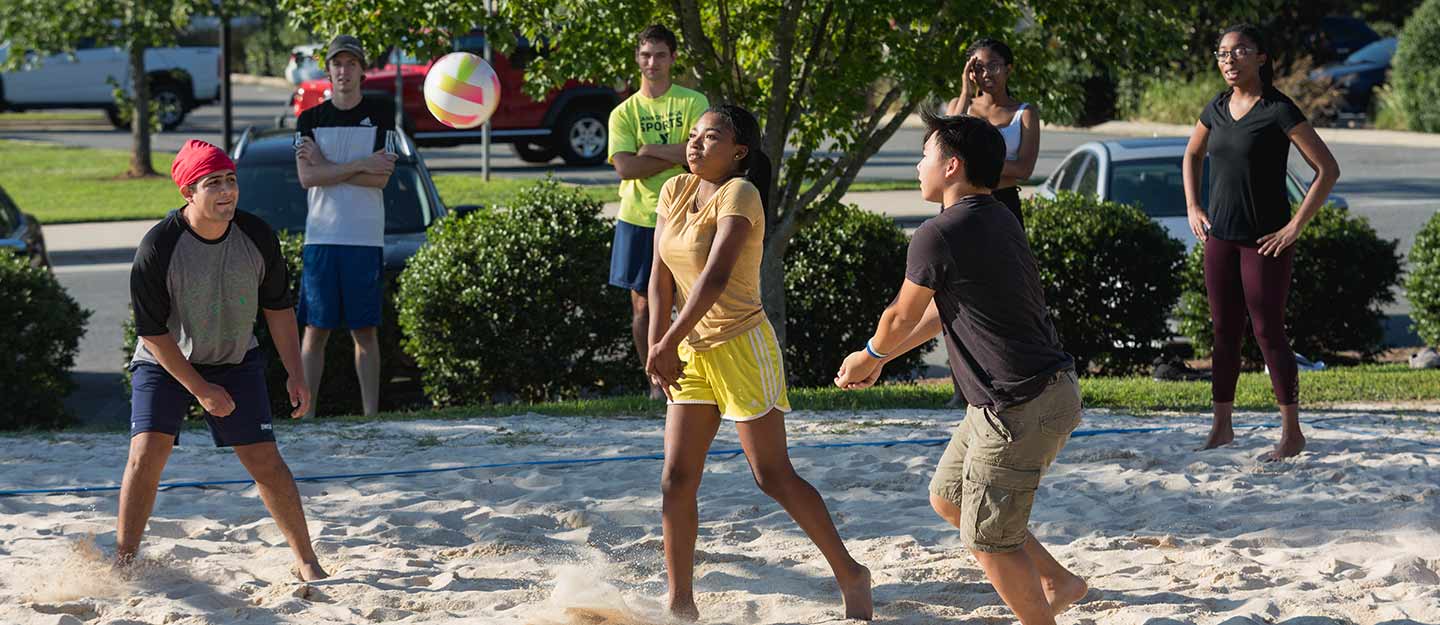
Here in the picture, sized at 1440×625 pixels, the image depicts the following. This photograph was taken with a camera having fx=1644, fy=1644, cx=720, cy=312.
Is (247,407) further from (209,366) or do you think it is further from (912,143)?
(912,143)

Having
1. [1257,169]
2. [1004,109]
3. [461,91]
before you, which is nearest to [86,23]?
[461,91]

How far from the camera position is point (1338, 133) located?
98.1 feet

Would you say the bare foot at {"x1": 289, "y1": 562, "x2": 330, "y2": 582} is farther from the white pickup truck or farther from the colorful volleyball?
the white pickup truck

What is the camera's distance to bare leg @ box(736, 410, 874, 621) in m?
4.90

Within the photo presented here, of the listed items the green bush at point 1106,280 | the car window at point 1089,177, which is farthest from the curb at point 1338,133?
the green bush at point 1106,280

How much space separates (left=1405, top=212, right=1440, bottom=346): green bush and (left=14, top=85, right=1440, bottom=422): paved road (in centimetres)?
153

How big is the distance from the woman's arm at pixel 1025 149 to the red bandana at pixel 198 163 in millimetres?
3412

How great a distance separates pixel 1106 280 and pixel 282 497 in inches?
254

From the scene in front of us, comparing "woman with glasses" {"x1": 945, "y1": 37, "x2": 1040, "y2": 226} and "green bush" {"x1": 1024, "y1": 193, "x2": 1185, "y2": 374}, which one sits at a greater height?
"woman with glasses" {"x1": 945, "y1": 37, "x2": 1040, "y2": 226}

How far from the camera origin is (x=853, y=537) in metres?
6.05

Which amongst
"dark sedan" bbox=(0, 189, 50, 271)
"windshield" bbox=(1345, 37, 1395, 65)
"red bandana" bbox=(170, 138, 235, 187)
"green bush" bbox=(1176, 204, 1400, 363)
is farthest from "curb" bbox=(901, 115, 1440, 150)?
"red bandana" bbox=(170, 138, 235, 187)

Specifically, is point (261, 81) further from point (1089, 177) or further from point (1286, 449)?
point (1286, 449)

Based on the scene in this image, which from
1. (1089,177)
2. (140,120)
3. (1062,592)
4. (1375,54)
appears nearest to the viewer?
(1062,592)

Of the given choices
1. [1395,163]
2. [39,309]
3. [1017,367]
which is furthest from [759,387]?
[1395,163]
